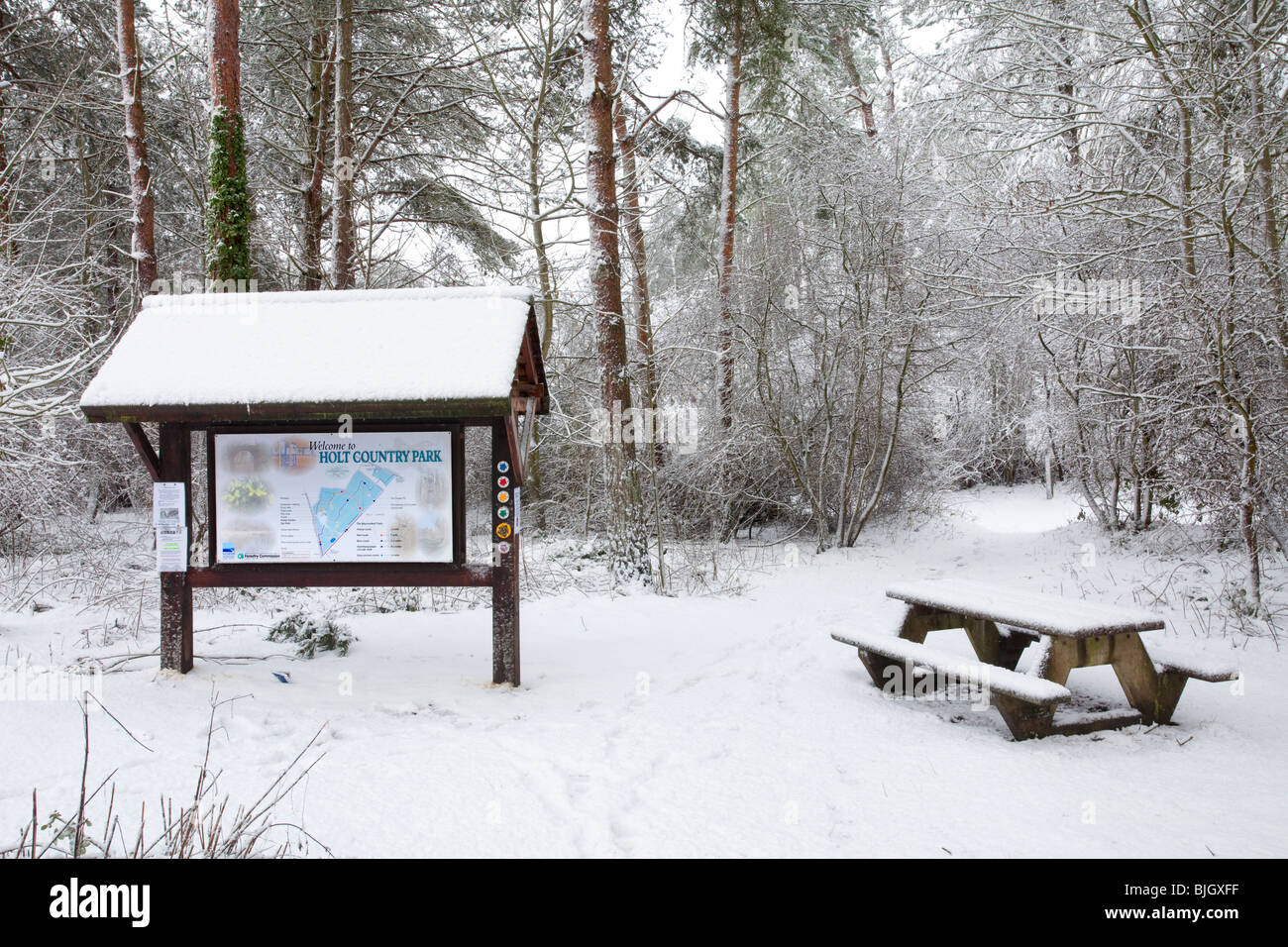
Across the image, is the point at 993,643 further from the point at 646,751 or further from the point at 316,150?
the point at 316,150

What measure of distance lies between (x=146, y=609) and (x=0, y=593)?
63.4 inches

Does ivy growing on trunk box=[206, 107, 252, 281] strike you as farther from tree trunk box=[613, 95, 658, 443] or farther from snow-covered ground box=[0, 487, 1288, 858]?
tree trunk box=[613, 95, 658, 443]

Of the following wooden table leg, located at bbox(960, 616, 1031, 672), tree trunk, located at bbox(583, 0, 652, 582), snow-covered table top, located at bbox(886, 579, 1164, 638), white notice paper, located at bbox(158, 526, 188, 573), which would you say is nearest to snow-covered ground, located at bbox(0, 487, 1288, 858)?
wooden table leg, located at bbox(960, 616, 1031, 672)

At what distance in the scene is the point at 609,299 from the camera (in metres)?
9.72

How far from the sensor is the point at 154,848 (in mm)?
2729

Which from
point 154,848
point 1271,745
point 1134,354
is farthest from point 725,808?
point 1134,354

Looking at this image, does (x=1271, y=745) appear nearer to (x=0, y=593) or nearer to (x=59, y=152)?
(x=0, y=593)

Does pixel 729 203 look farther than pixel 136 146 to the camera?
Yes

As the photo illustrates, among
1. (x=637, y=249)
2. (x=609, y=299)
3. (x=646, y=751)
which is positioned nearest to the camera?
(x=646, y=751)

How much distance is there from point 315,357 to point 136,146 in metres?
6.56

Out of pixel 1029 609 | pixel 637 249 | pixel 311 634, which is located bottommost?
pixel 311 634

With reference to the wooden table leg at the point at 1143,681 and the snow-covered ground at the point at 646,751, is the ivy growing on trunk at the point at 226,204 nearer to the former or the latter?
the snow-covered ground at the point at 646,751

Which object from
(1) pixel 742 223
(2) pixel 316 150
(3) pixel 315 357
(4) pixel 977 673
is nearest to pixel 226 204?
(3) pixel 315 357
